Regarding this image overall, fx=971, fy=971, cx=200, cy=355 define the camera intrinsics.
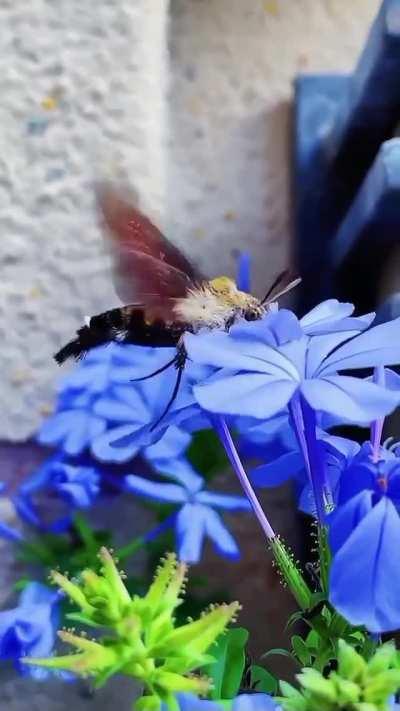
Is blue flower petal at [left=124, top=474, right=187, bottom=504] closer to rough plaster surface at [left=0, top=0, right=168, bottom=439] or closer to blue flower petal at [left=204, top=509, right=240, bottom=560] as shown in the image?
blue flower petal at [left=204, top=509, right=240, bottom=560]

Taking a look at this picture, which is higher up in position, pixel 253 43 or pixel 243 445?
pixel 253 43

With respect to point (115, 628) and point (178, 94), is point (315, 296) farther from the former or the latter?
point (115, 628)

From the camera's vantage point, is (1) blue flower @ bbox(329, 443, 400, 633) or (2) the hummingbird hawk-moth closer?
(1) blue flower @ bbox(329, 443, 400, 633)

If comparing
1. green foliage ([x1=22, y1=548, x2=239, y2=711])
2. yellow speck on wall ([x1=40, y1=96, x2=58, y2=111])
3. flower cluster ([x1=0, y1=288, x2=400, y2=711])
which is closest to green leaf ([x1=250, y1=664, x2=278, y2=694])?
flower cluster ([x1=0, y1=288, x2=400, y2=711])

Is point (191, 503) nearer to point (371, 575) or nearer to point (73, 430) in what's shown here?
point (73, 430)

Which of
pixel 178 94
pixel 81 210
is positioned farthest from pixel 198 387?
pixel 178 94
